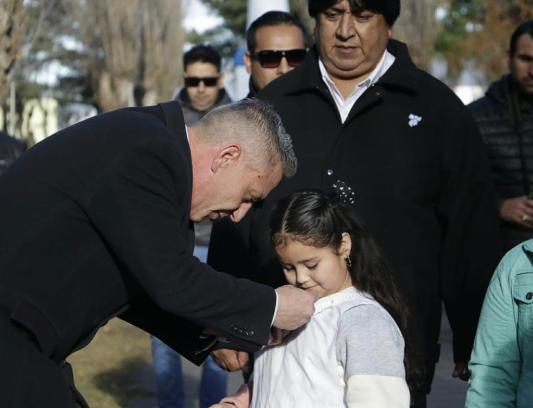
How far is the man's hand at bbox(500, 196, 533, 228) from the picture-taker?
4.91m

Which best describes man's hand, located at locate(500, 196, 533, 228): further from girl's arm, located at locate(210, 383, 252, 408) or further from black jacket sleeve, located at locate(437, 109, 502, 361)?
girl's arm, located at locate(210, 383, 252, 408)

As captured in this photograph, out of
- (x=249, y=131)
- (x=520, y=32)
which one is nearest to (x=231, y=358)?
(x=249, y=131)

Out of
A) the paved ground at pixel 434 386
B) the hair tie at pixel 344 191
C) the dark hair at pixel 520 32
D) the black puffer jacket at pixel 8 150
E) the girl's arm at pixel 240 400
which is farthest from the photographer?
the black puffer jacket at pixel 8 150

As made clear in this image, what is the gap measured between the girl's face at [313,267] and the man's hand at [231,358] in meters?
0.41

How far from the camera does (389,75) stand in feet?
13.4

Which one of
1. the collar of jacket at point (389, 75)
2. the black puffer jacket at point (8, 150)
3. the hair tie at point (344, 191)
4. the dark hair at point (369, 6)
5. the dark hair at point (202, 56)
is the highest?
the dark hair at point (369, 6)

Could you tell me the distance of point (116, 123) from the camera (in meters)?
3.07

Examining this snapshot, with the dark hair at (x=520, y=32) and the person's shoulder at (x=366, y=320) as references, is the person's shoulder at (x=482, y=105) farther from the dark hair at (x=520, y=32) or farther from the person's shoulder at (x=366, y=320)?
the person's shoulder at (x=366, y=320)

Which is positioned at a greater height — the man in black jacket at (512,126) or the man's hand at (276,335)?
the man in black jacket at (512,126)

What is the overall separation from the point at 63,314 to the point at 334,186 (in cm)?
137

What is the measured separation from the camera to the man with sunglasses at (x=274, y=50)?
568 cm

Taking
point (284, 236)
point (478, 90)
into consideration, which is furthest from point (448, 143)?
point (478, 90)

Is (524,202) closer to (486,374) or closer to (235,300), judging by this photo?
(486,374)

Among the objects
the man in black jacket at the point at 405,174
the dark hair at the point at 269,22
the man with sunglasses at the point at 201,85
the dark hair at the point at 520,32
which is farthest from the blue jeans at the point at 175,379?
the dark hair at the point at 520,32
